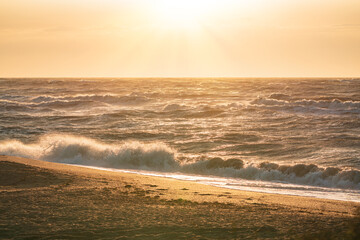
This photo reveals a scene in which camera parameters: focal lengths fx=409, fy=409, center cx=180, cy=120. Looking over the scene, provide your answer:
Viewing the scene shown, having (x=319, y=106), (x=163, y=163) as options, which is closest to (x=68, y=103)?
(x=319, y=106)

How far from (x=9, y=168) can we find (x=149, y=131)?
13345 millimetres

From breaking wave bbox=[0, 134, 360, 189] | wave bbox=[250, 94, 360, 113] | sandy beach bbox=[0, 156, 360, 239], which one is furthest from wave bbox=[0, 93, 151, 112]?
sandy beach bbox=[0, 156, 360, 239]

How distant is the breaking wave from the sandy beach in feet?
12.4

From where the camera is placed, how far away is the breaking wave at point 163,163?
12.0 meters

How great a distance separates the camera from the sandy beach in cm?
527

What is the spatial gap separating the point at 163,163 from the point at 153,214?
884 centimetres

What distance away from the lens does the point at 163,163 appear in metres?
15.0

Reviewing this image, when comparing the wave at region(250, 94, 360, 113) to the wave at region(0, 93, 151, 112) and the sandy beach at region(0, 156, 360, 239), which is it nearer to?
the wave at region(0, 93, 151, 112)

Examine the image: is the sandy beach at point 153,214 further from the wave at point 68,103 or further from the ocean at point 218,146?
the wave at point 68,103

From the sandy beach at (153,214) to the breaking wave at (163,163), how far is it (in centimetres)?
377

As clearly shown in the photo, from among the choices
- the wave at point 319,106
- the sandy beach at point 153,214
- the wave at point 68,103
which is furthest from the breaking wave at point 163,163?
the wave at point 68,103

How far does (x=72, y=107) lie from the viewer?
41531 millimetres

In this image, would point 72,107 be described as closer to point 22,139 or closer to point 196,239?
point 22,139

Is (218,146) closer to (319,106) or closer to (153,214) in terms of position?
(153,214)
